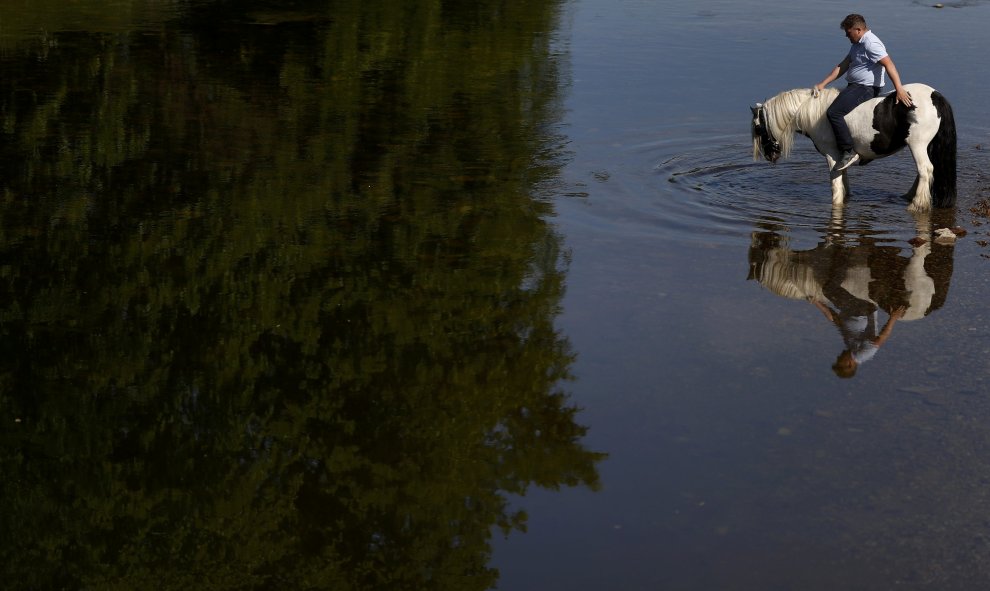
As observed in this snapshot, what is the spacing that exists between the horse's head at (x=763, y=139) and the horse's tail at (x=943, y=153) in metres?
1.50

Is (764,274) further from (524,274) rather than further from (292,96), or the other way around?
(292,96)

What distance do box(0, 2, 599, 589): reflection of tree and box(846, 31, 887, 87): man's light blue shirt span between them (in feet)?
10.0

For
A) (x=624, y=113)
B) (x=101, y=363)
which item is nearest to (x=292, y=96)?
(x=624, y=113)

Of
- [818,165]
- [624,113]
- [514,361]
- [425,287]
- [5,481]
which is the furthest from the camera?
[624,113]

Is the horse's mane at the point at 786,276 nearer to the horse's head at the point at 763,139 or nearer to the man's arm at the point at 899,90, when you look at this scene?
the man's arm at the point at 899,90

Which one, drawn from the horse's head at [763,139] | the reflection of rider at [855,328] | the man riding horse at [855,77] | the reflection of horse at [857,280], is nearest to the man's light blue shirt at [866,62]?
the man riding horse at [855,77]

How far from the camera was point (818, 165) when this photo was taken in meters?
13.4

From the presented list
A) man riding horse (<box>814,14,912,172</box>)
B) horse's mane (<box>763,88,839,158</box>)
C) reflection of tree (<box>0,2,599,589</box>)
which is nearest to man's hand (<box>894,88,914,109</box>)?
man riding horse (<box>814,14,912,172</box>)

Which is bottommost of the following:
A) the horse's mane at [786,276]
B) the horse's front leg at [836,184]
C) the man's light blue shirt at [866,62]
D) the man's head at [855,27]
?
the horse's mane at [786,276]

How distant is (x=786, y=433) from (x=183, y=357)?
4.01 metres

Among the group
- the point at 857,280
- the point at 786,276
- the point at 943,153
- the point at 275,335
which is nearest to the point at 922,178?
the point at 943,153

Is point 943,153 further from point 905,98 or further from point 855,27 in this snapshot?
point 855,27

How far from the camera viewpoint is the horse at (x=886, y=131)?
37.4ft

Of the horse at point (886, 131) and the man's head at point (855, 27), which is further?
the man's head at point (855, 27)
